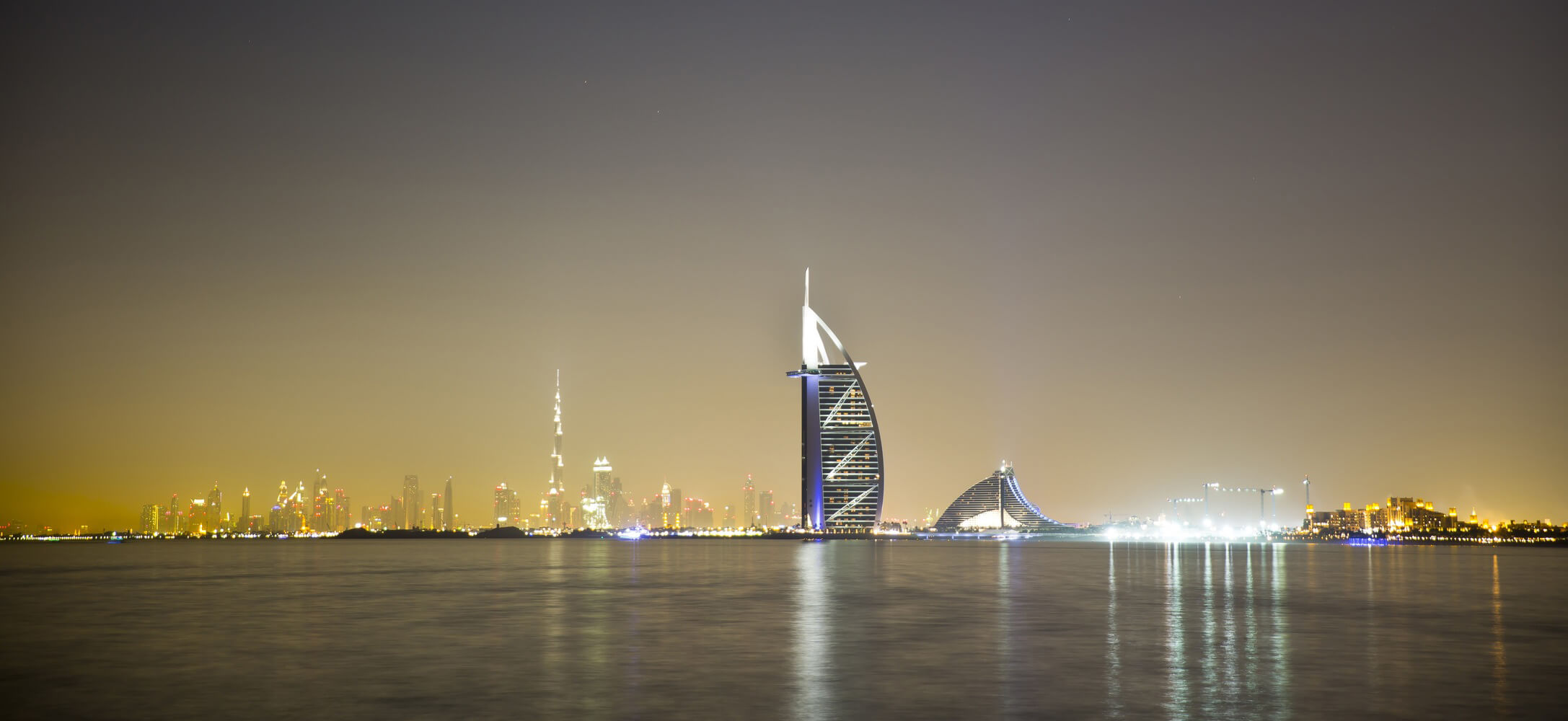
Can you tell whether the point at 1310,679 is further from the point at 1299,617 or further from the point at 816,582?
the point at 816,582

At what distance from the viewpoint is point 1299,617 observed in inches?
1863

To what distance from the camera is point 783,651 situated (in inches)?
1364

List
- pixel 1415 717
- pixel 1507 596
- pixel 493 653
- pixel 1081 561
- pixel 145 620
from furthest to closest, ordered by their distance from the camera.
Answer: pixel 1081 561 < pixel 1507 596 < pixel 145 620 < pixel 493 653 < pixel 1415 717

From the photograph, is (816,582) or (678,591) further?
(816,582)

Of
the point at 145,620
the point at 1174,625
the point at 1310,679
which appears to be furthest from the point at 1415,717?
the point at 145,620

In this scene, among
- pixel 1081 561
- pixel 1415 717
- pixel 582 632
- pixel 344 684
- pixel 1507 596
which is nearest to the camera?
pixel 1415 717

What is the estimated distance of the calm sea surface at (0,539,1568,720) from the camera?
25094 millimetres

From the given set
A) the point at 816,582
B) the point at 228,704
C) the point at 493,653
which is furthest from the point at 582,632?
the point at 816,582

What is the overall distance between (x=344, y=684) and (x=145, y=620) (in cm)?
2325

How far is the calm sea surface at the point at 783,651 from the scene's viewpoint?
2509 centimetres

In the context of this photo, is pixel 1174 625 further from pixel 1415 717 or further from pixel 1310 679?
pixel 1415 717

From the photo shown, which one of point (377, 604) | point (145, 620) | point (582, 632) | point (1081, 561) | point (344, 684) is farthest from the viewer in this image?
point (1081, 561)

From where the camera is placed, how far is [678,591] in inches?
2515

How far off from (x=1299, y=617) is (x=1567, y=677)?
18495 mm
